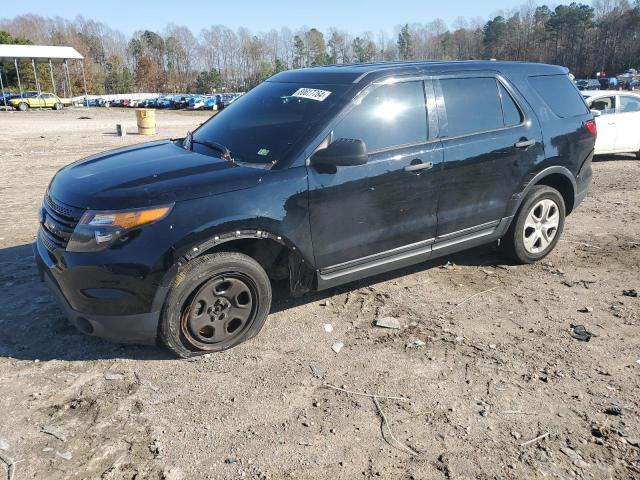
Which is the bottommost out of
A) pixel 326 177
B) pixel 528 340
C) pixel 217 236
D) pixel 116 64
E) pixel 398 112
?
pixel 528 340

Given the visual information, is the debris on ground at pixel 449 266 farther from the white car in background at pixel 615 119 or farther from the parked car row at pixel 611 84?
the parked car row at pixel 611 84

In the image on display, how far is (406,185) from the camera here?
4.20 meters

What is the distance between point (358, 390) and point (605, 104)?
10971 millimetres

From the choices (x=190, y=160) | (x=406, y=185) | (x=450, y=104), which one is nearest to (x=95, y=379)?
(x=190, y=160)

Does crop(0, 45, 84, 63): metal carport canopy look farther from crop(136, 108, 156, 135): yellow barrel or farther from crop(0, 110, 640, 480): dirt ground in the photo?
crop(0, 110, 640, 480): dirt ground

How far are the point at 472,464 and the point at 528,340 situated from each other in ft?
5.03

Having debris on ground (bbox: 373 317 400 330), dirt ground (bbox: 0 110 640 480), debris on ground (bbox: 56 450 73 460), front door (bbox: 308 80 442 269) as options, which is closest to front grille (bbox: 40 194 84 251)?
dirt ground (bbox: 0 110 640 480)

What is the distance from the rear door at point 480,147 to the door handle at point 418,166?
0.64 feet

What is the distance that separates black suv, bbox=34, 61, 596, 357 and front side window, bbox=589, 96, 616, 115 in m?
7.39

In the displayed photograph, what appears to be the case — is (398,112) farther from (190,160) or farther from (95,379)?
(95,379)

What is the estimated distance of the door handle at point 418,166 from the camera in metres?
4.18

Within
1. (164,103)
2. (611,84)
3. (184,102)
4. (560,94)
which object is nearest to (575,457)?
(560,94)

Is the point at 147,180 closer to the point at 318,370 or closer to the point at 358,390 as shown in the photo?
the point at 318,370

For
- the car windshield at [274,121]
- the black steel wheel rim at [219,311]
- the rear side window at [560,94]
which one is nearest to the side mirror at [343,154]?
the car windshield at [274,121]
